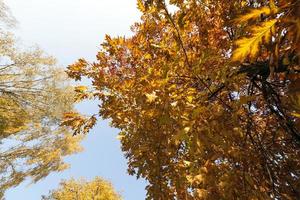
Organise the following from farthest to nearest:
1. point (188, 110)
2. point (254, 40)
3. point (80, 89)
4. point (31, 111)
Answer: point (31, 111)
point (80, 89)
point (188, 110)
point (254, 40)

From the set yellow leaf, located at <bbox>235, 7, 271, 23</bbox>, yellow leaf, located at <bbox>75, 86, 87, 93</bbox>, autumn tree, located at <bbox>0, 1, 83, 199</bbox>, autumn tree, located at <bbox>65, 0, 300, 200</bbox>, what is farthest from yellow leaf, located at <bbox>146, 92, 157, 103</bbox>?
autumn tree, located at <bbox>0, 1, 83, 199</bbox>

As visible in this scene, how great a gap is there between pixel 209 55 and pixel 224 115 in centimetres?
52

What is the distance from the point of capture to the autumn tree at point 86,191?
1688cm

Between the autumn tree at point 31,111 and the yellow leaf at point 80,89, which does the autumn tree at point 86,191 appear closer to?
the autumn tree at point 31,111

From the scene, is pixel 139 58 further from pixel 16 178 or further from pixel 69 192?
pixel 69 192

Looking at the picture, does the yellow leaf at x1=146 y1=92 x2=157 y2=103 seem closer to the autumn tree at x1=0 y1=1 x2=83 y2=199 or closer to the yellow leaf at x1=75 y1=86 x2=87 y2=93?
the yellow leaf at x1=75 y1=86 x2=87 y2=93

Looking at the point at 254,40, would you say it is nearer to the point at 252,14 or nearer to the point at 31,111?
the point at 252,14

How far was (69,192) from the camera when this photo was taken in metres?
17.3

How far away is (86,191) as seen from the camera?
1708 cm

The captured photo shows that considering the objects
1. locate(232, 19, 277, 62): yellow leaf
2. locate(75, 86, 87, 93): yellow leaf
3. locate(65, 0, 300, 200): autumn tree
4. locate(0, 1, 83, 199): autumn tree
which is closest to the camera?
locate(232, 19, 277, 62): yellow leaf

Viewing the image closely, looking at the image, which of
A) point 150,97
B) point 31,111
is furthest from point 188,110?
point 31,111

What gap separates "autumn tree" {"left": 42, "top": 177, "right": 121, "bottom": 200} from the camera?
16875mm

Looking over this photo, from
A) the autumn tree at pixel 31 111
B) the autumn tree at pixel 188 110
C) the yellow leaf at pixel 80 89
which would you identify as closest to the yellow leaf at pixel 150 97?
the autumn tree at pixel 188 110

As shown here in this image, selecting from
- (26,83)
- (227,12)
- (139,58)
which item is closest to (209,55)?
(139,58)
